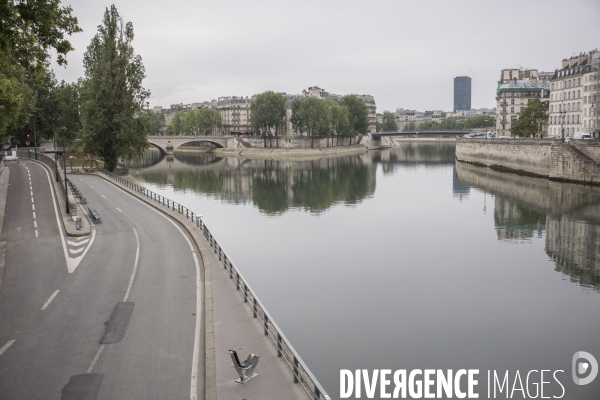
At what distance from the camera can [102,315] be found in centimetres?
1752

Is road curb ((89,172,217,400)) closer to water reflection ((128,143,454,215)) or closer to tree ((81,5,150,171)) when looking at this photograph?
water reflection ((128,143,454,215))

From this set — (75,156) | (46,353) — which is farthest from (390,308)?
(75,156)

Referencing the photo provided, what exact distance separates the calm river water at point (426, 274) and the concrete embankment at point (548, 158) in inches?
132

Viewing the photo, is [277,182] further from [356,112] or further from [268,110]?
[356,112]

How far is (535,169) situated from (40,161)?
67.2 m

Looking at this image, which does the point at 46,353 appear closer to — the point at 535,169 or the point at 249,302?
the point at 249,302

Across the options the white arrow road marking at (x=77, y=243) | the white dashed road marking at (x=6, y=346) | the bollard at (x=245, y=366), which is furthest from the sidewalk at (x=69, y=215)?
the bollard at (x=245, y=366)

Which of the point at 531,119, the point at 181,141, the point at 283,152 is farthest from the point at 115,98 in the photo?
the point at 181,141

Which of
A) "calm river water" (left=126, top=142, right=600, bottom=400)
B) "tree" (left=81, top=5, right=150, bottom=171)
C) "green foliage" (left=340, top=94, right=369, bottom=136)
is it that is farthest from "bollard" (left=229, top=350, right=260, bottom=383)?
"green foliage" (left=340, top=94, right=369, bottom=136)

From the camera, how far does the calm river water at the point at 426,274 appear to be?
18.2m

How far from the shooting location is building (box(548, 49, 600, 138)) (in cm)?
7550

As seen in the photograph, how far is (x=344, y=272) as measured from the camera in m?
27.5

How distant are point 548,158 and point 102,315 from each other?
60547 mm

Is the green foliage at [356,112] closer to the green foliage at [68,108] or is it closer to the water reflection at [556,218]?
the green foliage at [68,108]
